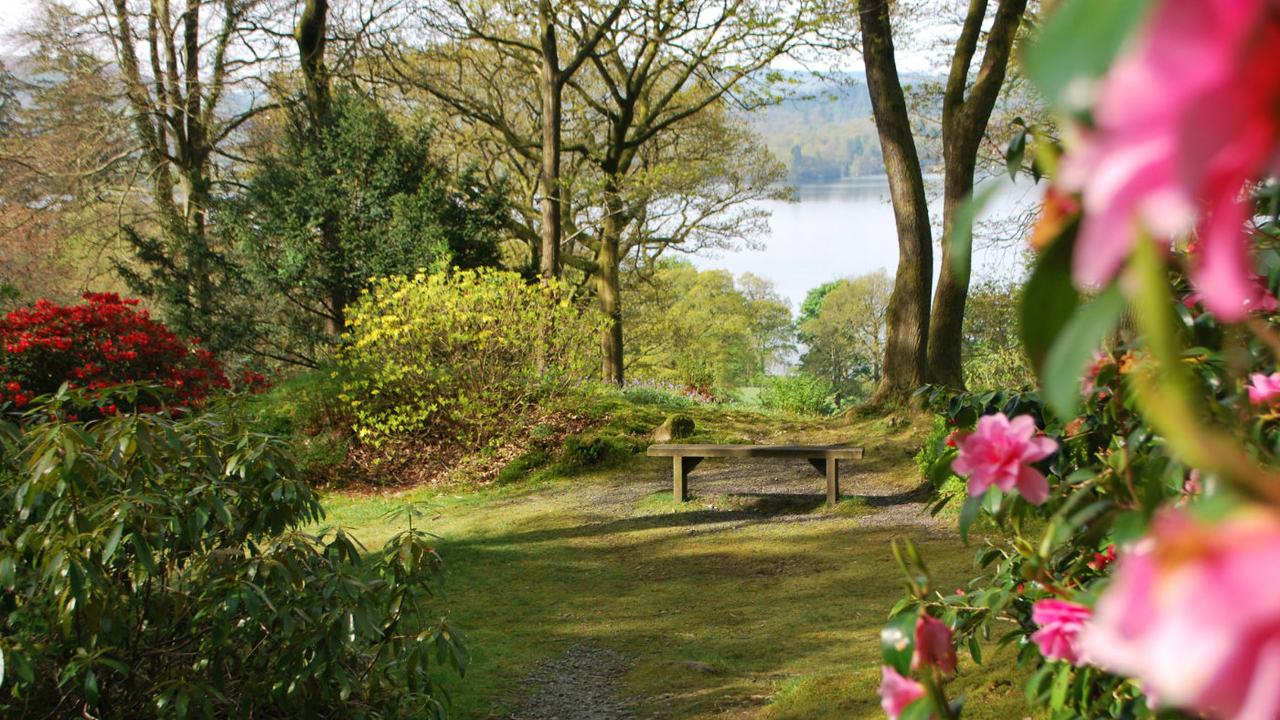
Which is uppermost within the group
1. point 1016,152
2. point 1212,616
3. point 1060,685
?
point 1016,152

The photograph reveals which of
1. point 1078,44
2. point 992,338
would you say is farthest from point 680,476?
point 992,338

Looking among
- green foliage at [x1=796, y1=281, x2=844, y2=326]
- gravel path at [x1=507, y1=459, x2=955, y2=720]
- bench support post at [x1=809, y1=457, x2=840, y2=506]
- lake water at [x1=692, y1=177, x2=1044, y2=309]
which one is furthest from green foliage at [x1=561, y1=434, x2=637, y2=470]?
green foliage at [x1=796, y1=281, x2=844, y2=326]

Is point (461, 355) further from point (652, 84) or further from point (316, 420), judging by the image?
point (652, 84)

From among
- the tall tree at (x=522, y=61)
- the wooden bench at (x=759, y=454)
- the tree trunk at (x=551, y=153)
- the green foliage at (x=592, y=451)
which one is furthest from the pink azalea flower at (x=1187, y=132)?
the tree trunk at (x=551, y=153)

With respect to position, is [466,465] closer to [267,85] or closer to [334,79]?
[334,79]

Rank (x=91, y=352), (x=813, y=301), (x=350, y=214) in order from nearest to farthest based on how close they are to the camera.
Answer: (x=91, y=352) < (x=350, y=214) < (x=813, y=301)

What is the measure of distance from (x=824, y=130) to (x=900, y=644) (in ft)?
136

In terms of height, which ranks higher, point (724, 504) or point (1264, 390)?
point (1264, 390)

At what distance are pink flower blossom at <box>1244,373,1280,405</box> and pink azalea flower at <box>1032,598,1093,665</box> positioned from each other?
1.19ft

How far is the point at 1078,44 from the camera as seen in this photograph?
28cm

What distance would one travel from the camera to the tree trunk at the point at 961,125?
9.48 m

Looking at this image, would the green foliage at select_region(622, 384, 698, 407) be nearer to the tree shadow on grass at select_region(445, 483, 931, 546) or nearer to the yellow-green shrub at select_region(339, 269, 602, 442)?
the yellow-green shrub at select_region(339, 269, 602, 442)

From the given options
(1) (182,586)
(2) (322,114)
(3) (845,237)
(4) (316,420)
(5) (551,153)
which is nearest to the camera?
(1) (182,586)

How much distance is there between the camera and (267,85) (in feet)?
47.4
